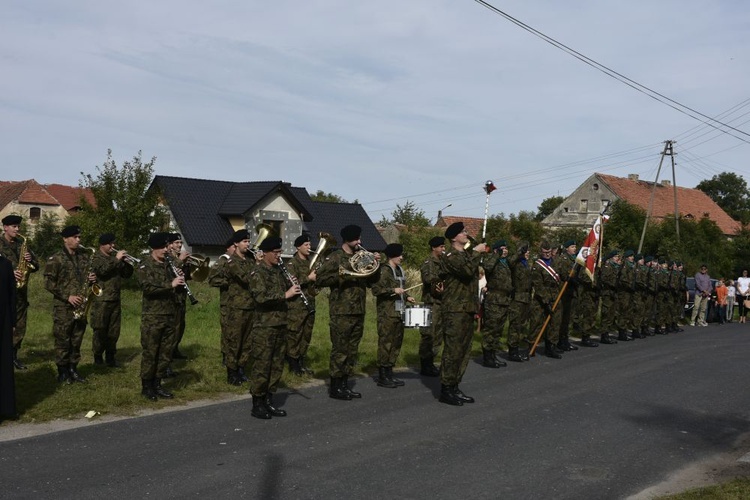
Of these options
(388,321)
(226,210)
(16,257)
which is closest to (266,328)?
(388,321)

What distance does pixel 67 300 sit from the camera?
990cm

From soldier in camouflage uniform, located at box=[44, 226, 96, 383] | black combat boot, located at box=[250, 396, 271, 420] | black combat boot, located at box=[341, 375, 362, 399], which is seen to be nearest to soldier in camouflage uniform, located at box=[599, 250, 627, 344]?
black combat boot, located at box=[341, 375, 362, 399]

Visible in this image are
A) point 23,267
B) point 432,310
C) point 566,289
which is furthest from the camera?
point 566,289

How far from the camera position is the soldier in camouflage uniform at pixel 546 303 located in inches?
576

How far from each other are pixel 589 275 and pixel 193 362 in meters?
8.38

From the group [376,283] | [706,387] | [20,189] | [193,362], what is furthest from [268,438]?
[20,189]

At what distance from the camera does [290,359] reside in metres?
11.5

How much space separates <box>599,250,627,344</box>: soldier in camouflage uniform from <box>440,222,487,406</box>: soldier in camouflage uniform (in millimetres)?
8880

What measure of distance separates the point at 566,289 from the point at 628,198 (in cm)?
4720

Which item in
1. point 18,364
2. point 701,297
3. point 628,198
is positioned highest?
point 628,198

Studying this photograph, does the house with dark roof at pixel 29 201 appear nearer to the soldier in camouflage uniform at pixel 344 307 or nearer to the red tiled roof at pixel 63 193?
the red tiled roof at pixel 63 193

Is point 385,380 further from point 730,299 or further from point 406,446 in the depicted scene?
point 730,299

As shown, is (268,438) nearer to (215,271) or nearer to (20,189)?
(215,271)

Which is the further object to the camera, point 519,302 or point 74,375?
point 519,302
